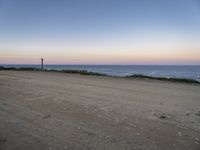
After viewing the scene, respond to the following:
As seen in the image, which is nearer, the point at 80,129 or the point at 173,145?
the point at 173,145

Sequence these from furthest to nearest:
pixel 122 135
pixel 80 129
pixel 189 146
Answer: pixel 80 129 → pixel 122 135 → pixel 189 146

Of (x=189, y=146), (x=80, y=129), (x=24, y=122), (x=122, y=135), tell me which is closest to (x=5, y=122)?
(x=24, y=122)

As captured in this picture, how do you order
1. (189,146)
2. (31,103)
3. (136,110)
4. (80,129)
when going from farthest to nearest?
(31,103) → (136,110) → (80,129) → (189,146)

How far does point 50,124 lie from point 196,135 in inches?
105

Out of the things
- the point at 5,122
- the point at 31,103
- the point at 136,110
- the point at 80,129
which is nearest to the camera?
the point at 80,129

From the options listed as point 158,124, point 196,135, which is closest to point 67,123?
point 158,124

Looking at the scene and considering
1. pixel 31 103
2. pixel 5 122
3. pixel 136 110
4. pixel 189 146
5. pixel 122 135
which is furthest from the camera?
pixel 31 103

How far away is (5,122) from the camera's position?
315 centimetres

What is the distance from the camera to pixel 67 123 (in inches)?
126

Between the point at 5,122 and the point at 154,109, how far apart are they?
3529 mm

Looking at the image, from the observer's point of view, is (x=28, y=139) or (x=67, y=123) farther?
(x=67, y=123)

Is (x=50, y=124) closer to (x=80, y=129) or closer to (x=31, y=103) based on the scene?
(x=80, y=129)

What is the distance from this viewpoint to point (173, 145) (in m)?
2.42

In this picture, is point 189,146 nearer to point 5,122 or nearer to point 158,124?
point 158,124
